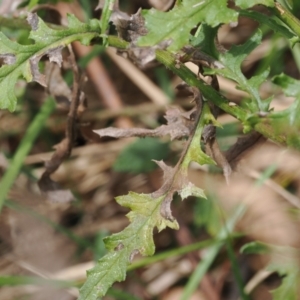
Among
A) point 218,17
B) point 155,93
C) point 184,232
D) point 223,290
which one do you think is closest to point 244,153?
point 218,17

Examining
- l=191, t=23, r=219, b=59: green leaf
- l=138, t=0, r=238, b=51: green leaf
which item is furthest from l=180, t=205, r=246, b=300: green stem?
l=138, t=0, r=238, b=51: green leaf

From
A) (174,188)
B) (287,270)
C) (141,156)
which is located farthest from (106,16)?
(141,156)

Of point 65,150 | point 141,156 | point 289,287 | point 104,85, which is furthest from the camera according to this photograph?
point 104,85

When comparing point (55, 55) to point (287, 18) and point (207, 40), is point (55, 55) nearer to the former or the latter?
point (207, 40)

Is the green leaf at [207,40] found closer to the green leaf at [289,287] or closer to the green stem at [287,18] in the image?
the green stem at [287,18]

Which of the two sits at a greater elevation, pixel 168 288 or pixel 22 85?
pixel 22 85

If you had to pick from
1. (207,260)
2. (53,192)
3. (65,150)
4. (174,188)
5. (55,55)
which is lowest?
(207,260)

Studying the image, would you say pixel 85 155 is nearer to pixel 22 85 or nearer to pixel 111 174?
pixel 111 174
